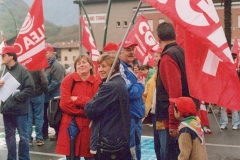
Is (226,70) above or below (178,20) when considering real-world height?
below

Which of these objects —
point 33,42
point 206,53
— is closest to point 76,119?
point 206,53

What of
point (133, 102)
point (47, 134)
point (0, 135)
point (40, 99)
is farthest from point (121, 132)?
point (0, 135)

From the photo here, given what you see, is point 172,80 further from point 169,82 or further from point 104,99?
point 104,99

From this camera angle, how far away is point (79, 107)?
4832 millimetres

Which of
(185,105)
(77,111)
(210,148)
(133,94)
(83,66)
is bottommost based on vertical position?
(210,148)

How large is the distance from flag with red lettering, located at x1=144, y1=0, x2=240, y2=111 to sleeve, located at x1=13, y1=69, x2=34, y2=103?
3007 mm

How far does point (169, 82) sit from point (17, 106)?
114 inches

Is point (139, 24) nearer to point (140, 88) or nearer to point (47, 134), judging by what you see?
point (47, 134)

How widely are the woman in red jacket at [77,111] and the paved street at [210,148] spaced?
7.31 feet

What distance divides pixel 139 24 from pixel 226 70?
7.42m

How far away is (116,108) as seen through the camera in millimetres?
3977

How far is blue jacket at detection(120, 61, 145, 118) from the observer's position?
15.6ft

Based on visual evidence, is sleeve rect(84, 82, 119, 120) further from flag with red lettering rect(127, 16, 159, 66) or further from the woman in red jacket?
flag with red lettering rect(127, 16, 159, 66)

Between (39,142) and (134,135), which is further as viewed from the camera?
(39,142)
